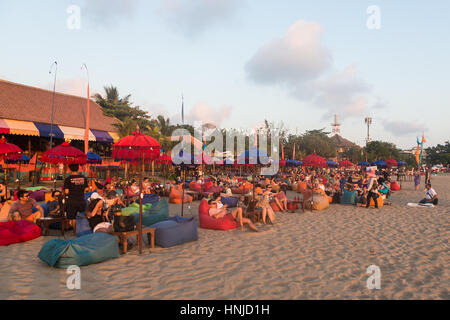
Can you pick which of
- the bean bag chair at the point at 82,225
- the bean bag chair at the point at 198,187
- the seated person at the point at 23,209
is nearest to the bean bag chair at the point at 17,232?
the seated person at the point at 23,209

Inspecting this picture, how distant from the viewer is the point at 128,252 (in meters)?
5.48

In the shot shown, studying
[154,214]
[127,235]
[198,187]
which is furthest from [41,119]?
[127,235]

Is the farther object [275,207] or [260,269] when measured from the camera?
[275,207]

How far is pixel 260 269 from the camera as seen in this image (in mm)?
4684

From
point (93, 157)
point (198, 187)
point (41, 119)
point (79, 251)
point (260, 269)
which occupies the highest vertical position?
point (41, 119)

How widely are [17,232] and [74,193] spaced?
132cm

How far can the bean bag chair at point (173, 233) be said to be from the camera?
19.0 ft

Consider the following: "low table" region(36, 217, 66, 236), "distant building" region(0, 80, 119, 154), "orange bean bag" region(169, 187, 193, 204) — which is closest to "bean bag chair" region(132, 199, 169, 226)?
"low table" region(36, 217, 66, 236)

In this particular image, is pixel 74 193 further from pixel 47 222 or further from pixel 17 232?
pixel 17 232

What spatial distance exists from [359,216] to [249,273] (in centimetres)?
654

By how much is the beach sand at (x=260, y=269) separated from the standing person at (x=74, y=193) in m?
0.86

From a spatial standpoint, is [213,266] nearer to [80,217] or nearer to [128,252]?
[128,252]
